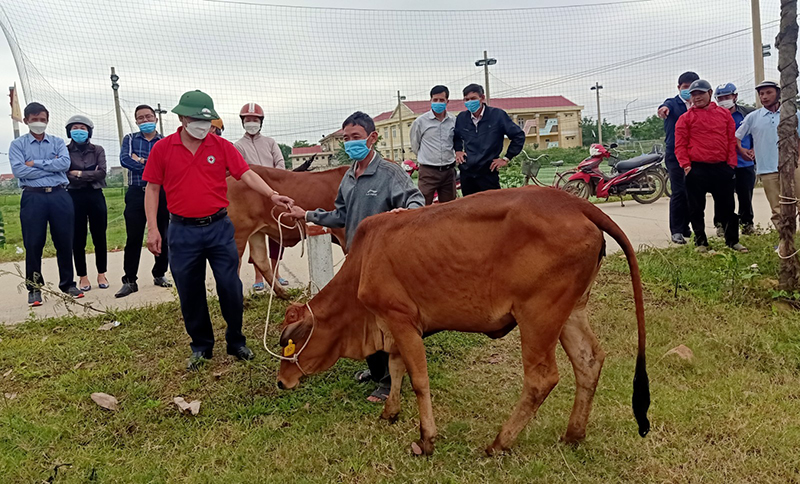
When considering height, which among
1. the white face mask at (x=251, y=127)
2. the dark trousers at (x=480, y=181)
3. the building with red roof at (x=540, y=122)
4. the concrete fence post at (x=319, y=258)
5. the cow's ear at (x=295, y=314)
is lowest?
the cow's ear at (x=295, y=314)

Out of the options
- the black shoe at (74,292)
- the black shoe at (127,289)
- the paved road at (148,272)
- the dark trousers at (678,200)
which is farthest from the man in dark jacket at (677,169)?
the black shoe at (74,292)

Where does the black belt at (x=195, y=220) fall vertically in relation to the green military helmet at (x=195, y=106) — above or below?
below

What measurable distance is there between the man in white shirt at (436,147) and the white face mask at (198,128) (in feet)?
11.3

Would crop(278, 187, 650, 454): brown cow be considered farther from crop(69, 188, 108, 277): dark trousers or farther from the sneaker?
the sneaker

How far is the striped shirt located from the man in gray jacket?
12.2 feet

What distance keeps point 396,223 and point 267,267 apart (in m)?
3.52

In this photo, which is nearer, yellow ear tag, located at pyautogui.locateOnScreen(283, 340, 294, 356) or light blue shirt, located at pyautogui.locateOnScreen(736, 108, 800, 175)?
yellow ear tag, located at pyautogui.locateOnScreen(283, 340, 294, 356)

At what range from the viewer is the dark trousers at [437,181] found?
24.1 ft

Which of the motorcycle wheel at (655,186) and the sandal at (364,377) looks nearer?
the sandal at (364,377)

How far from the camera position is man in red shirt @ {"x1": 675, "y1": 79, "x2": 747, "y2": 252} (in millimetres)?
6777

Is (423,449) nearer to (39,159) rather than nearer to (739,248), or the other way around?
(39,159)

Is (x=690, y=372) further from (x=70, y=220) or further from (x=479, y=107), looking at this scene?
(x=70, y=220)

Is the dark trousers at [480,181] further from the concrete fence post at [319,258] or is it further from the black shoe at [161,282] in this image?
the black shoe at [161,282]

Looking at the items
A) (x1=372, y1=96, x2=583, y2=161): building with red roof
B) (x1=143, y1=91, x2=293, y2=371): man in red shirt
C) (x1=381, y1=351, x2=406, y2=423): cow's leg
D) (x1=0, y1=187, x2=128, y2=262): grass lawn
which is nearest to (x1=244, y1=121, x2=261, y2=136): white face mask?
(x1=143, y1=91, x2=293, y2=371): man in red shirt
